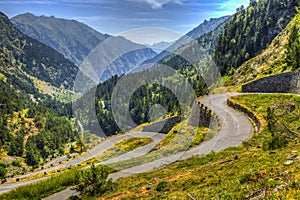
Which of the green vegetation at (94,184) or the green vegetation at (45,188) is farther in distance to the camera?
the green vegetation at (45,188)

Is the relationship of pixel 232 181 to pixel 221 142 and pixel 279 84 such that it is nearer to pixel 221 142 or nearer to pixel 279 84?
pixel 221 142

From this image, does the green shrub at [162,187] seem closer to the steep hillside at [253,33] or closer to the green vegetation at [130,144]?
the green vegetation at [130,144]

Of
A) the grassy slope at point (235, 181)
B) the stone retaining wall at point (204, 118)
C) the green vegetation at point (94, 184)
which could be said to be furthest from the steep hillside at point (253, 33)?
the grassy slope at point (235, 181)

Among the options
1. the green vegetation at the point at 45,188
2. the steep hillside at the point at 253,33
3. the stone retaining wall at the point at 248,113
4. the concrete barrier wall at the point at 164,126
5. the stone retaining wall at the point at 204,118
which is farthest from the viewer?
the steep hillside at the point at 253,33

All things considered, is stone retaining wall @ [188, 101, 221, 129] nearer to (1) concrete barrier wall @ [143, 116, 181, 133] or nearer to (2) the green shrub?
(2) the green shrub

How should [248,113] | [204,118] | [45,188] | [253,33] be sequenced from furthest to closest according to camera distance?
[253,33]
[204,118]
[248,113]
[45,188]

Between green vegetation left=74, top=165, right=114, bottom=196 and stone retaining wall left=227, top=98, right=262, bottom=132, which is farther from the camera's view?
stone retaining wall left=227, top=98, right=262, bottom=132

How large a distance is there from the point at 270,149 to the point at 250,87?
4837 cm

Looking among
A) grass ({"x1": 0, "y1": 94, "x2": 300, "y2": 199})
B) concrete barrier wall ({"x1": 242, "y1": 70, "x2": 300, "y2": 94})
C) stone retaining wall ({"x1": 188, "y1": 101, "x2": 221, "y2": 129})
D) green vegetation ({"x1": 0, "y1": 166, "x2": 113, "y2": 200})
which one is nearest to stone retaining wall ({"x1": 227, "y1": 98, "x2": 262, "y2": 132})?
grass ({"x1": 0, "y1": 94, "x2": 300, "y2": 199})

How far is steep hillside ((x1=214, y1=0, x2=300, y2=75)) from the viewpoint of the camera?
15862cm

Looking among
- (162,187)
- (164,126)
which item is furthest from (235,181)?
(164,126)

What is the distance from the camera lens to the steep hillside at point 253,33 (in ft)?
520

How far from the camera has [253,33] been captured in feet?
581

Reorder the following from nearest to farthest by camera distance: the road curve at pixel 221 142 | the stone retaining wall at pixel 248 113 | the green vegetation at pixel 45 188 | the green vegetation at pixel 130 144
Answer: the green vegetation at pixel 45 188
the road curve at pixel 221 142
the stone retaining wall at pixel 248 113
the green vegetation at pixel 130 144
